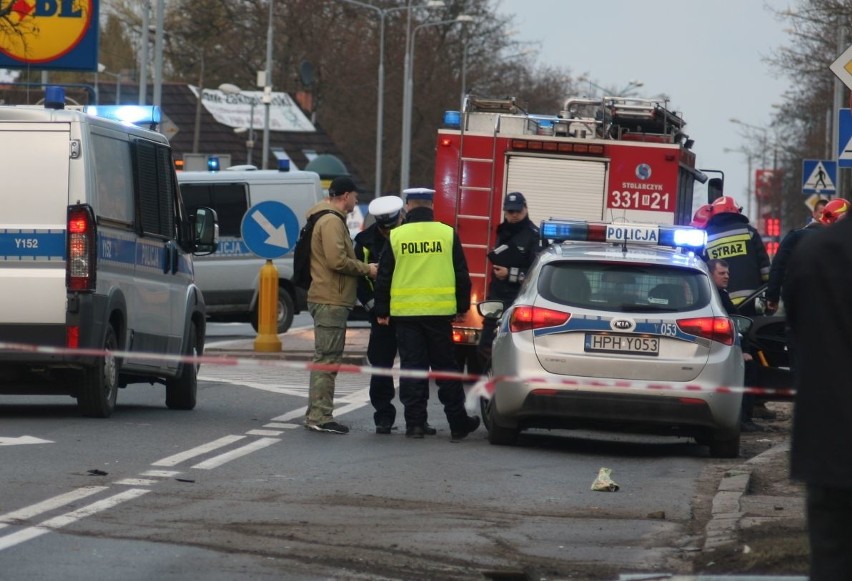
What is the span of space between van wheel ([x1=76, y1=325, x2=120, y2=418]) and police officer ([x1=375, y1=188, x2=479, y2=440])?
193cm

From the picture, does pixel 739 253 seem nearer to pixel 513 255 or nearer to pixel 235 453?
pixel 513 255

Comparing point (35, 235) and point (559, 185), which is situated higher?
point (559, 185)

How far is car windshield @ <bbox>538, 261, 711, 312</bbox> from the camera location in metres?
12.9

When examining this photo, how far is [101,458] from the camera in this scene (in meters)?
11.5

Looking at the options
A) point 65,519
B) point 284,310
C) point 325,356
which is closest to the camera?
point 65,519

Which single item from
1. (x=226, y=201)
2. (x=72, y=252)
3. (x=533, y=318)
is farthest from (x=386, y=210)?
(x=226, y=201)

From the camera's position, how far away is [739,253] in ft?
53.6

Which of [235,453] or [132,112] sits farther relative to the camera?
[132,112]

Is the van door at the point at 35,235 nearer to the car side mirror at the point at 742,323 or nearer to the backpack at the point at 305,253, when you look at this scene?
the backpack at the point at 305,253

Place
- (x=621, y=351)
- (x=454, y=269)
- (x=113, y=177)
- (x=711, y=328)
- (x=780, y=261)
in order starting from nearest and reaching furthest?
(x=621, y=351), (x=711, y=328), (x=454, y=269), (x=113, y=177), (x=780, y=261)

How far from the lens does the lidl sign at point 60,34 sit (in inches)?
1079

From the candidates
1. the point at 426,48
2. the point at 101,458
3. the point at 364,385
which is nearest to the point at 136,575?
the point at 101,458

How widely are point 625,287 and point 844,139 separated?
538cm

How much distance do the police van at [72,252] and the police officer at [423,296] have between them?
168 cm
